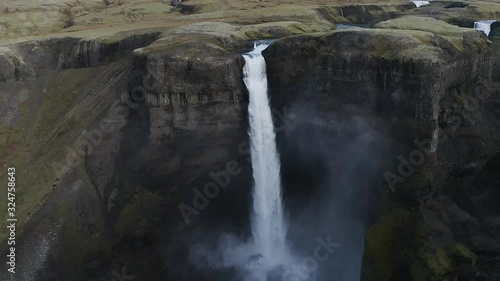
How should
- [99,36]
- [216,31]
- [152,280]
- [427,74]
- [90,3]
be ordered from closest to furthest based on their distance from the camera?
[427,74] < [152,280] < [216,31] < [99,36] < [90,3]

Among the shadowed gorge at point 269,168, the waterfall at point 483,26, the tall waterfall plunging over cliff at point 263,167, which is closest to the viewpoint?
the shadowed gorge at point 269,168

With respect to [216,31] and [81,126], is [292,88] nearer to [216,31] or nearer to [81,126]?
[216,31]

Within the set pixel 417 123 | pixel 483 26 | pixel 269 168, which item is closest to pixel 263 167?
pixel 269 168

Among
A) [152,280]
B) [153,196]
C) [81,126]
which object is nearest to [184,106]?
[153,196]

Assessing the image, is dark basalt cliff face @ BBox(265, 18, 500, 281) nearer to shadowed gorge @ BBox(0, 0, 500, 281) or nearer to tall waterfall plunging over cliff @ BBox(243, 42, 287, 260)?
shadowed gorge @ BBox(0, 0, 500, 281)

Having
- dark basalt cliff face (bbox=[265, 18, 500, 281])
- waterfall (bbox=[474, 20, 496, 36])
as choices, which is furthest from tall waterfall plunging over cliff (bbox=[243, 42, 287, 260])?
waterfall (bbox=[474, 20, 496, 36])

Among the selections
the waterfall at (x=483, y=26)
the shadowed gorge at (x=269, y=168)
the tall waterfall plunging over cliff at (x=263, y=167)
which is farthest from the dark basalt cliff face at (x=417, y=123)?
the waterfall at (x=483, y=26)

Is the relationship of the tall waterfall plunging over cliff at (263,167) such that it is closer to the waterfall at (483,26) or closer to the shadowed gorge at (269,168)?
the shadowed gorge at (269,168)
